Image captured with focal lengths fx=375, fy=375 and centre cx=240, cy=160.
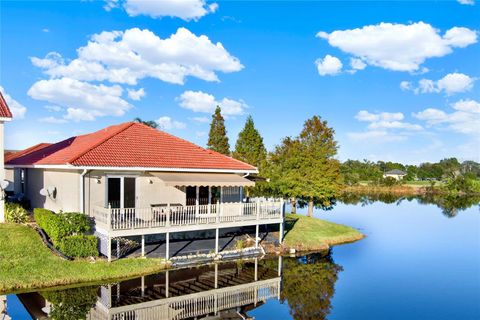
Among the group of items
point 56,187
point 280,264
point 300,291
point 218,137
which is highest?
point 218,137

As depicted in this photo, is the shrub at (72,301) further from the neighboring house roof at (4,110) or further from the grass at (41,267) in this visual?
the neighboring house roof at (4,110)

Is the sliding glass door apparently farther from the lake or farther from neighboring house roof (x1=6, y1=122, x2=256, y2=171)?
the lake

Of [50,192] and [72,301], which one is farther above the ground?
[50,192]

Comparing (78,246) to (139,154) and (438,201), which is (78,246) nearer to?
(139,154)

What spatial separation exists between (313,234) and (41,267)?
17.5m

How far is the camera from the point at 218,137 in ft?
152

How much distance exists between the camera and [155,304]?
1434 centimetres

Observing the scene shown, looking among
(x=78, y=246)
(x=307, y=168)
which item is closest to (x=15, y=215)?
(x=78, y=246)

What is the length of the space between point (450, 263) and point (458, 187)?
74.2 m

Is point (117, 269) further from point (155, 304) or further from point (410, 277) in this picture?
point (410, 277)

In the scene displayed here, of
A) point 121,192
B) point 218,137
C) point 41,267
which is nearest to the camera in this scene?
point 41,267

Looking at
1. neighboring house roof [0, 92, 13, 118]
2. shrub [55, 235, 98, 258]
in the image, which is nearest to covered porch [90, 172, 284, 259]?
shrub [55, 235, 98, 258]

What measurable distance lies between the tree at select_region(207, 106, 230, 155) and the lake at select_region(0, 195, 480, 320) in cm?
2397

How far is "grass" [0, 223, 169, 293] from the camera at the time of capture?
49.0ft
